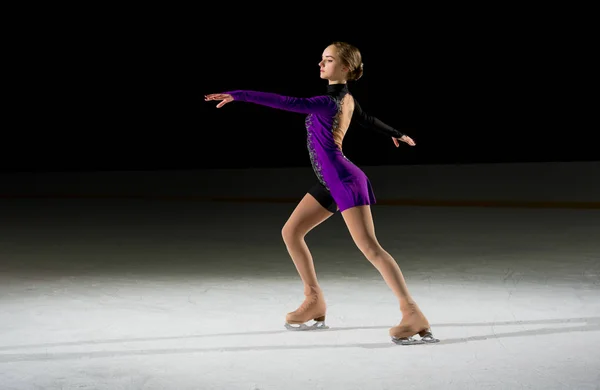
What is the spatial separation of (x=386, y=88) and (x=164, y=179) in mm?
6343

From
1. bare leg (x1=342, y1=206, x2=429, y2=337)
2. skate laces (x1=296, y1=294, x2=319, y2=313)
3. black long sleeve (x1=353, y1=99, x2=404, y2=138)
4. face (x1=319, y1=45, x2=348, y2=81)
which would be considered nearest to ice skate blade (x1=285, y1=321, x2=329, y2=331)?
skate laces (x1=296, y1=294, x2=319, y2=313)

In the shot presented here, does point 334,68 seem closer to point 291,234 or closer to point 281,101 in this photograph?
point 281,101

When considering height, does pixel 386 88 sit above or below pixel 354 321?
above

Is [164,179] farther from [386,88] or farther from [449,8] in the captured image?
[449,8]

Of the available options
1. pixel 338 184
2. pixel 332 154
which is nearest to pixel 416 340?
pixel 338 184

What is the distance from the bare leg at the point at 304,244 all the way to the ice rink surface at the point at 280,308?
167 millimetres

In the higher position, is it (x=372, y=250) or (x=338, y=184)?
(x=338, y=184)

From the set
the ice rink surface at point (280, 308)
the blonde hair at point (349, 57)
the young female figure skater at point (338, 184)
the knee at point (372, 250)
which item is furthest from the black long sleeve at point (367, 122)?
the ice rink surface at point (280, 308)

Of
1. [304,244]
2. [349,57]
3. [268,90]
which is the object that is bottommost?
[304,244]

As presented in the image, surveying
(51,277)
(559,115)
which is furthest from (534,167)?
(51,277)

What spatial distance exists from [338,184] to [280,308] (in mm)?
1546

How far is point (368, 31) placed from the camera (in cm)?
2764

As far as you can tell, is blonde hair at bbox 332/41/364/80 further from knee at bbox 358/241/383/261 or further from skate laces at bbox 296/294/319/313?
skate laces at bbox 296/294/319/313

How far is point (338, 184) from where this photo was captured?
230 inches
